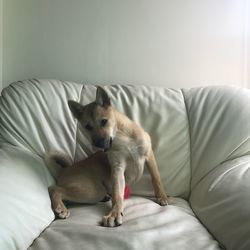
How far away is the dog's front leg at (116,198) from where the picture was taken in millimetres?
1257

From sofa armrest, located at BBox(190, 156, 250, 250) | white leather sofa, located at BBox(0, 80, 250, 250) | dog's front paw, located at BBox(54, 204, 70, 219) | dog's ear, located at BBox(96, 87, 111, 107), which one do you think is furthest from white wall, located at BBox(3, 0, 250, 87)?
dog's front paw, located at BBox(54, 204, 70, 219)

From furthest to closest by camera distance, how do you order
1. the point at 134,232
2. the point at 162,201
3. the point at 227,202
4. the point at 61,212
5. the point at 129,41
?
1. the point at 129,41
2. the point at 162,201
3. the point at 61,212
4. the point at 227,202
5. the point at 134,232

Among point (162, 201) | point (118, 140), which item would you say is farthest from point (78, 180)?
point (162, 201)

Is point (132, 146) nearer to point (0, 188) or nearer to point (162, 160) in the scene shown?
point (162, 160)

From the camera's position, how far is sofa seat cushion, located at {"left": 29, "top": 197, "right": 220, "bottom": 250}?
106 centimetres

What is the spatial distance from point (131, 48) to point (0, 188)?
3.59ft

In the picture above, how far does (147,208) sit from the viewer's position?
1.40m

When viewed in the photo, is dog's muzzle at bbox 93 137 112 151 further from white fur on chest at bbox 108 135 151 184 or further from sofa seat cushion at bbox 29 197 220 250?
sofa seat cushion at bbox 29 197 220 250

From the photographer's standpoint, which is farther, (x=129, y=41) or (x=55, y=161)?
(x=129, y=41)

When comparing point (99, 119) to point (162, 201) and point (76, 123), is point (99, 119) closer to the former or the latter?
point (76, 123)

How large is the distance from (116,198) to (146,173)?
0.29 m

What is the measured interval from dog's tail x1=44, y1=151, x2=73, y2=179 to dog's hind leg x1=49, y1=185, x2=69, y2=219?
12 cm

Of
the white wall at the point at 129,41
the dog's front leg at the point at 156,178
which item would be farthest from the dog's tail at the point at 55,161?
the white wall at the point at 129,41

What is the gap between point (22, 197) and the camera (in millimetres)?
1218
